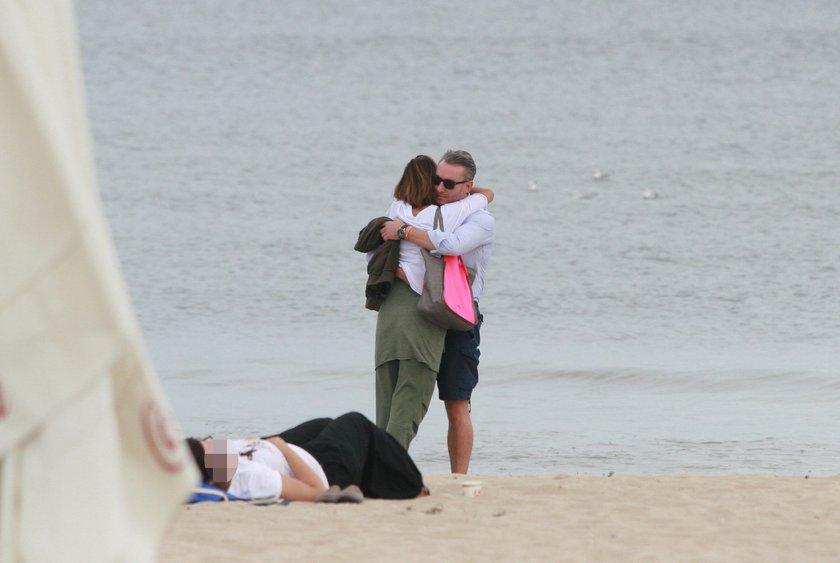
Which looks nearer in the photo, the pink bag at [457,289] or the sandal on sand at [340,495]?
the sandal on sand at [340,495]

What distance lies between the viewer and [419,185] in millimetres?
7000

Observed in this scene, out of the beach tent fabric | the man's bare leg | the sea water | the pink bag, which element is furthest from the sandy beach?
the sea water

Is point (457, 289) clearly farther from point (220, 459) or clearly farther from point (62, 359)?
point (62, 359)

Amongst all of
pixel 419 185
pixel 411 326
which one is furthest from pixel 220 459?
pixel 419 185

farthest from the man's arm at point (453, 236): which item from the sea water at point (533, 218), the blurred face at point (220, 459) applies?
the sea water at point (533, 218)

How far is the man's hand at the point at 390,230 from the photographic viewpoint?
22.4ft

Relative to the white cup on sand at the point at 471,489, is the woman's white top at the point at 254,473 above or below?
above

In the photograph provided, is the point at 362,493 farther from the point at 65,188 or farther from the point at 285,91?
the point at 285,91

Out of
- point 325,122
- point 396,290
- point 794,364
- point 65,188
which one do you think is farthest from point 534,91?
point 65,188

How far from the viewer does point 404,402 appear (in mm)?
6910

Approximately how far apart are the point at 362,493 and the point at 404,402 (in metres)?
0.62

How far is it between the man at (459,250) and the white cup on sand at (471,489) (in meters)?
0.49

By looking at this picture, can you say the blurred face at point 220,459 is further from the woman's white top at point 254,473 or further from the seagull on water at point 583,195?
the seagull on water at point 583,195

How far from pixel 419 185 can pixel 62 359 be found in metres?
4.67
